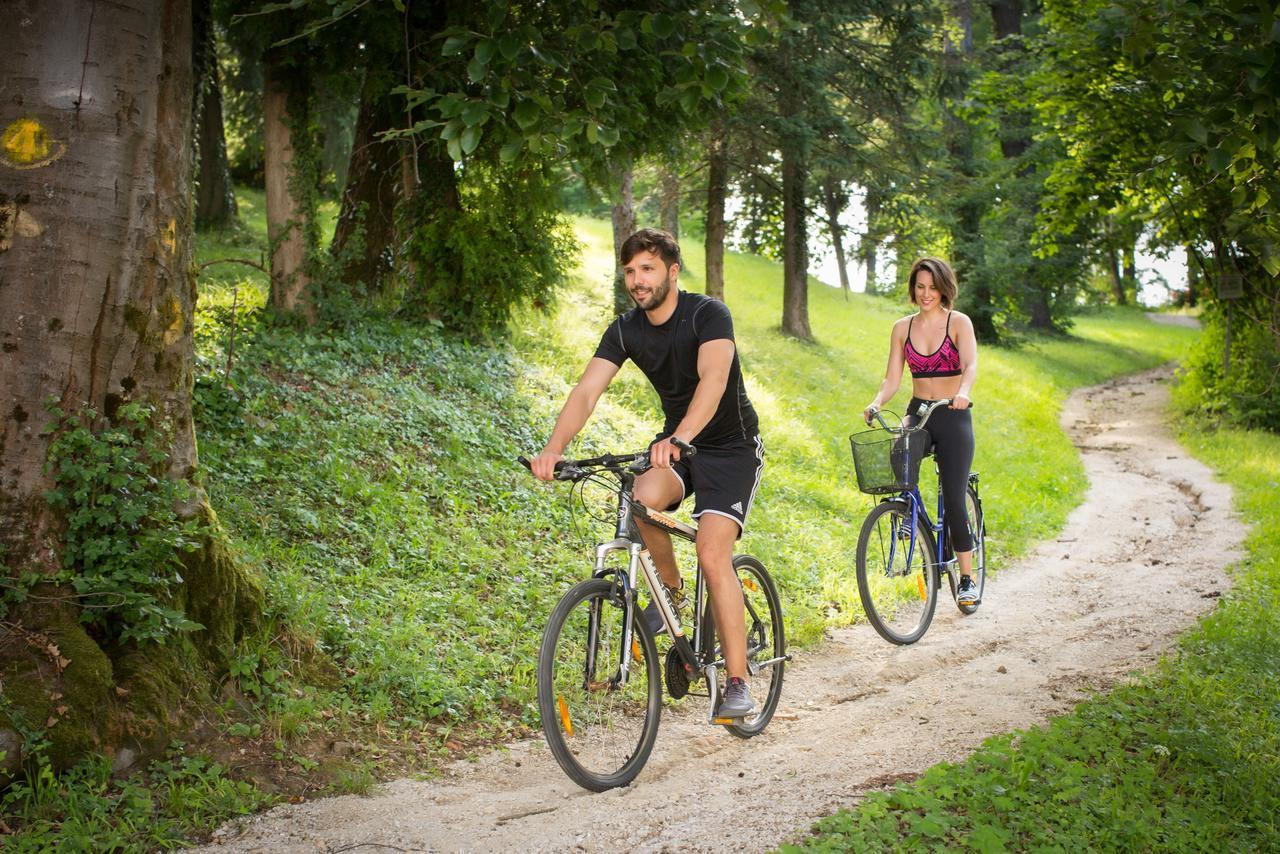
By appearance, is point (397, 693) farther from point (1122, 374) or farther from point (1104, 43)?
point (1122, 374)

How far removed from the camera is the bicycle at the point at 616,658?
14.3ft

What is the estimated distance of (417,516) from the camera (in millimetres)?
7633

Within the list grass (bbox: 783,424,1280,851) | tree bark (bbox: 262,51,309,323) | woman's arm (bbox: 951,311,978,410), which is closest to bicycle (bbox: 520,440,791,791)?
grass (bbox: 783,424,1280,851)

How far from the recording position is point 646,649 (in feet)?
15.3

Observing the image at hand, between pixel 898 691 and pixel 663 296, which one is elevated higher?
pixel 663 296

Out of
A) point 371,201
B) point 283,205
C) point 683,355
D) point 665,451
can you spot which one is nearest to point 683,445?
point 665,451

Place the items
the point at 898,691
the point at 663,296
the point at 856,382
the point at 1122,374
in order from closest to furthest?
the point at 663,296 → the point at 898,691 → the point at 856,382 → the point at 1122,374

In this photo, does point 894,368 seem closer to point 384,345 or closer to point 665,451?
point 665,451

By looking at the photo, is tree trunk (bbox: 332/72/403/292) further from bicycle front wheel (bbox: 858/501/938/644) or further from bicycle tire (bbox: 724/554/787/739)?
bicycle tire (bbox: 724/554/787/739)

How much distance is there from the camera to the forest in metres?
4.46

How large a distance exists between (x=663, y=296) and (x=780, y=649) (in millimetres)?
2167

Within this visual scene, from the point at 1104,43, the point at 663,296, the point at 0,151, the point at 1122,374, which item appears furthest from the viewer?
the point at 1122,374

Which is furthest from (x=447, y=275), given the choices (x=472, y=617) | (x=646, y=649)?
(x=646, y=649)

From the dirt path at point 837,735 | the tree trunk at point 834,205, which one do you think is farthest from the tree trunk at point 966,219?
the dirt path at point 837,735
